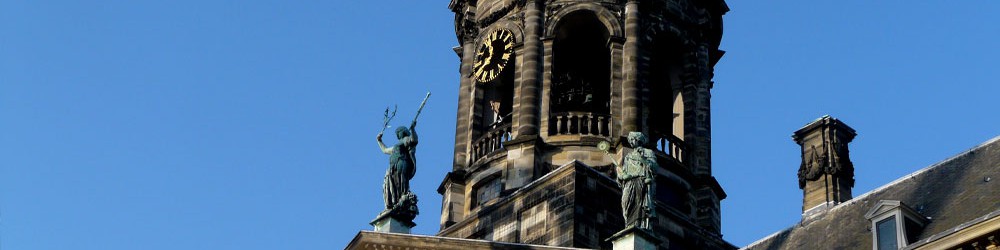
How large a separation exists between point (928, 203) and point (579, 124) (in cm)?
940

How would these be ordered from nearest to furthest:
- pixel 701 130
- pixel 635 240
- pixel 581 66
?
pixel 635 240 < pixel 701 130 < pixel 581 66

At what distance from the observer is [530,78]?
43906 mm

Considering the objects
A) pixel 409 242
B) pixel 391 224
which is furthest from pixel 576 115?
pixel 409 242

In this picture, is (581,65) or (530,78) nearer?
(530,78)

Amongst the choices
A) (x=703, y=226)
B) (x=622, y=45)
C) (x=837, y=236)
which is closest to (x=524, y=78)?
(x=622, y=45)

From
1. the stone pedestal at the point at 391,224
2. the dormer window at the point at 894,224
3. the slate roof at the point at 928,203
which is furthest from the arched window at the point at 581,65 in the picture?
the dormer window at the point at 894,224

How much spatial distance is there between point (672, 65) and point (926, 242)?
1446cm

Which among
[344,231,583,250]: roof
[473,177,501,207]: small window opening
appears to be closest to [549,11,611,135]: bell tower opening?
[473,177,501,207]: small window opening

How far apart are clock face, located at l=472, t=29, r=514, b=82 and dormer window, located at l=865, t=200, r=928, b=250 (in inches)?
482

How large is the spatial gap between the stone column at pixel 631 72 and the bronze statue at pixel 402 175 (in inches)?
209

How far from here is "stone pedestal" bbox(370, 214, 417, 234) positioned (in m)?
38.6

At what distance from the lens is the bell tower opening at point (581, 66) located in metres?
45.2

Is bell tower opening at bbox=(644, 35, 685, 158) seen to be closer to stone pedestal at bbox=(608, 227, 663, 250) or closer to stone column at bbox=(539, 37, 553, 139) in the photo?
stone column at bbox=(539, 37, 553, 139)

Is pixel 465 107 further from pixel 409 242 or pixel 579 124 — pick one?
pixel 409 242
